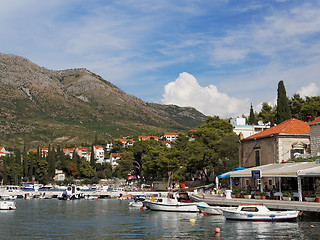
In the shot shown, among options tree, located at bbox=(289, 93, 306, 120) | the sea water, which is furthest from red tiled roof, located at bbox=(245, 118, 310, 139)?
tree, located at bbox=(289, 93, 306, 120)

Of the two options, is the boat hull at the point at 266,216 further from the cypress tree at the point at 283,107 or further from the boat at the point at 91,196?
the boat at the point at 91,196

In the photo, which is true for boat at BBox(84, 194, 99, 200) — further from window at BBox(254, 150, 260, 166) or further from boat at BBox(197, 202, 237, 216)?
boat at BBox(197, 202, 237, 216)

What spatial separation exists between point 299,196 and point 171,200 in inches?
693

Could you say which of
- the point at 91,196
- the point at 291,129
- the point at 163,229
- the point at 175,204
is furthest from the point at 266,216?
the point at 91,196

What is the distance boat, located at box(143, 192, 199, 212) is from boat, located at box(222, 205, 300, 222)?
421 inches

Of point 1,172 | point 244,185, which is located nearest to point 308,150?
point 244,185

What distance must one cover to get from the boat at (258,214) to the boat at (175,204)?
35.1 feet

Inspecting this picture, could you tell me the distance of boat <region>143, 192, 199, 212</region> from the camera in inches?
2040

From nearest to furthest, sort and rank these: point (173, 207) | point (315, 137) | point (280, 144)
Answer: point (173, 207)
point (315, 137)
point (280, 144)

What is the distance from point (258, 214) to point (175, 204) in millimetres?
15971

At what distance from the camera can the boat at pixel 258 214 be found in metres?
38.1

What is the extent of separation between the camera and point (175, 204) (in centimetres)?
5347

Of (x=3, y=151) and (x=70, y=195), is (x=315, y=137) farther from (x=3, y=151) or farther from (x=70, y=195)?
(x=3, y=151)

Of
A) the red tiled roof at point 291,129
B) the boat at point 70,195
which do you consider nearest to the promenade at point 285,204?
the red tiled roof at point 291,129
